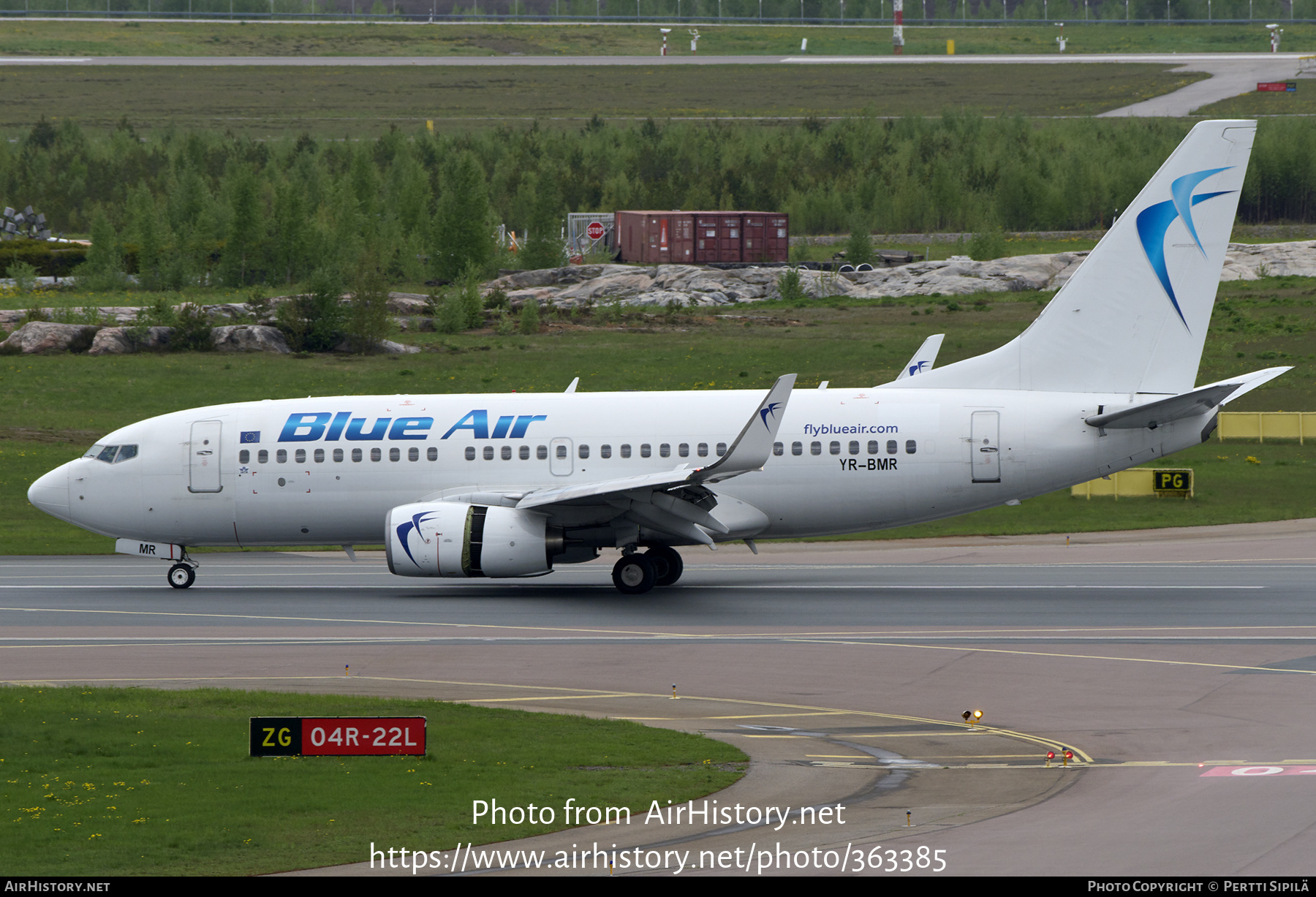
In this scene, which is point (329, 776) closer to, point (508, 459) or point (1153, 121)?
point (508, 459)

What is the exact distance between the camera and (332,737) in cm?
1798

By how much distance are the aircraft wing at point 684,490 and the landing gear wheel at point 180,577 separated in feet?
30.1

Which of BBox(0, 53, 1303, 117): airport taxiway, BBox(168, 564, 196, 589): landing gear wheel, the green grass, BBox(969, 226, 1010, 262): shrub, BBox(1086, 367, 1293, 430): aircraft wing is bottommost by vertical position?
BBox(168, 564, 196, 589): landing gear wheel

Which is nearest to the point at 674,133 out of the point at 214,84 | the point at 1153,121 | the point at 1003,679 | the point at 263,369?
the point at 1153,121

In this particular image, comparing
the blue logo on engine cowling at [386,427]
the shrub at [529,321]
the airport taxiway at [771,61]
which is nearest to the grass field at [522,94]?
the airport taxiway at [771,61]

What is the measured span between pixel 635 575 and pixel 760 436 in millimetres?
5474

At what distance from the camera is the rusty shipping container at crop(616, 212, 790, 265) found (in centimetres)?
10394

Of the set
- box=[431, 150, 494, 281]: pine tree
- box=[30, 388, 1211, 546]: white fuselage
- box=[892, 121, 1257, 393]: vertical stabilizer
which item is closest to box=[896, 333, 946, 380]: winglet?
box=[30, 388, 1211, 546]: white fuselage

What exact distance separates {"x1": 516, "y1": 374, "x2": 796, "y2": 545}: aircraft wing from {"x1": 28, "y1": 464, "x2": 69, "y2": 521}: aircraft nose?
465 inches

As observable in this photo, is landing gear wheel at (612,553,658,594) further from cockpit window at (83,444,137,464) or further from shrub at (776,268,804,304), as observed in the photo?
shrub at (776,268,804,304)

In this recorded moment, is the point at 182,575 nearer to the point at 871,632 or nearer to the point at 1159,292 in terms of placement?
the point at 871,632

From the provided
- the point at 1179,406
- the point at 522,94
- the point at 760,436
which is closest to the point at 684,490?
the point at 760,436

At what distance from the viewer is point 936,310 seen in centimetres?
8494

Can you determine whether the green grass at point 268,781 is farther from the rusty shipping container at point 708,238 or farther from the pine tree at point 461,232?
the rusty shipping container at point 708,238
